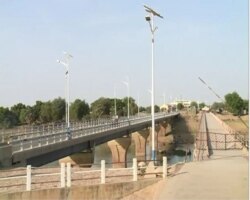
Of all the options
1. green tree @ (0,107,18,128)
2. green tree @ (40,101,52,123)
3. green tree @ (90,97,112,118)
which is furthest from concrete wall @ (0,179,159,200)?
green tree @ (90,97,112,118)

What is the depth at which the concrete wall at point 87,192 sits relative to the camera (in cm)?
1572

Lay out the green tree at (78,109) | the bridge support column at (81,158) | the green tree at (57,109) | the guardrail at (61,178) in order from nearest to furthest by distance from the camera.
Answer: the guardrail at (61,178) < the bridge support column at (81,158) < the green tree at (57,109) < the green tree at (78,109)

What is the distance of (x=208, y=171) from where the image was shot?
20125mm

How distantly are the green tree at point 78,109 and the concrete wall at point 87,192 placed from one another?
129 m

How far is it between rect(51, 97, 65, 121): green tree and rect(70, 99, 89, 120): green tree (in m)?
5.96

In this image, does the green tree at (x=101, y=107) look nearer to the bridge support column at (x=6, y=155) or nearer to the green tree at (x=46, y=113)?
the green tree at (x=46, y=113)

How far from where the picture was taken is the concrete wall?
51.6 feet

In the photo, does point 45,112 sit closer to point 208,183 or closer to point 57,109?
point 57,109

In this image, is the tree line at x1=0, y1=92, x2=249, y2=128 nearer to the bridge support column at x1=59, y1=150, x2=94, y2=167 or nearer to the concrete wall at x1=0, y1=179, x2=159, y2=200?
the bridge support column at x1=59, y1=150, x2=94, y2=167

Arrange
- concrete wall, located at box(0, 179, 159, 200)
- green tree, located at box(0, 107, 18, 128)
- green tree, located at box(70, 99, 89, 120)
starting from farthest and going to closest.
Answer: green tree, located at box(70, 99, 89, 120) < green tree, located at box(0, 107, 18, 128) < concrete wall, located at box(0, 179, 159, 200)

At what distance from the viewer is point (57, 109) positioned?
13912cm

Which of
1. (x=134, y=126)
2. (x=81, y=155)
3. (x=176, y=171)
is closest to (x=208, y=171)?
(x=176, y=171)

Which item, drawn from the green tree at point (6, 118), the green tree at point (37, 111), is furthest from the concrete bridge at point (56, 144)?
the green tree at point (37, 111)

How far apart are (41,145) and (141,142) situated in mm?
60007
